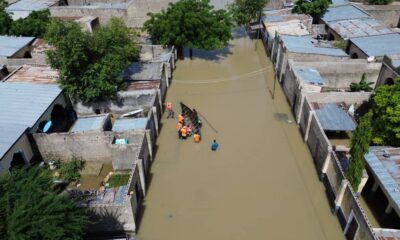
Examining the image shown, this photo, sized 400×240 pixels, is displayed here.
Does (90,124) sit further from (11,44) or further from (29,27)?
(29,27)

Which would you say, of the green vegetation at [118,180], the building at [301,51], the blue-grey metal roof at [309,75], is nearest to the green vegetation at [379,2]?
the building at [301,51]

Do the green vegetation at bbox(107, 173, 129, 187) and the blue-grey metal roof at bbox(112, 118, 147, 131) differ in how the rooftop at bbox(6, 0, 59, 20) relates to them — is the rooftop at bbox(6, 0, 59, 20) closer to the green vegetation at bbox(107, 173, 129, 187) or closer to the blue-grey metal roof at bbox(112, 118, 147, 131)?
the blue-grey metal roof at bbox(112, 118, 147, 131)

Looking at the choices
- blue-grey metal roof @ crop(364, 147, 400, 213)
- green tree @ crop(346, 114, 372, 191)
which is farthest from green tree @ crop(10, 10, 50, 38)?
blue-grey metal roof @ crop(364, 147, 400, 213)

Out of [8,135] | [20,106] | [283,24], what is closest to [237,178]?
[8,135]

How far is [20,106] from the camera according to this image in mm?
20500

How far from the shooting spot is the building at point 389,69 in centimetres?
2334

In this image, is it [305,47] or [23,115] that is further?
[305,47]

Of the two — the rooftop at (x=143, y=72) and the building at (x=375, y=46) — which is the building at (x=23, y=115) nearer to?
the rooftop at (x=143, y=72)

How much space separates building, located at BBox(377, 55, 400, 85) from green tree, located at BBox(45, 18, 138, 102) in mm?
19255

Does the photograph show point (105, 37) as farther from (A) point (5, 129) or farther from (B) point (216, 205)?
(B) point (216, 205)

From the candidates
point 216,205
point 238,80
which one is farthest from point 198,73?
point 216,205

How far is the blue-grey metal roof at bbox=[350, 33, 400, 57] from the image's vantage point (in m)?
26.2

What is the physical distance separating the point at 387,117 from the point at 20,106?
21488 mm

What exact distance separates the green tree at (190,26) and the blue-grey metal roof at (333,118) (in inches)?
448
